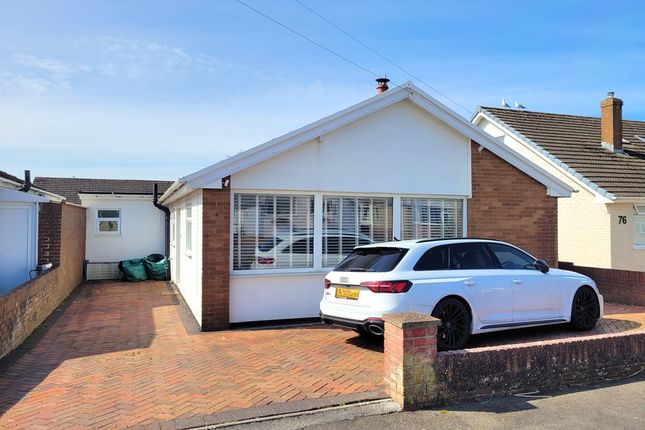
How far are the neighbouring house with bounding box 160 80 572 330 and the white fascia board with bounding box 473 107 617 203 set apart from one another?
446 cm

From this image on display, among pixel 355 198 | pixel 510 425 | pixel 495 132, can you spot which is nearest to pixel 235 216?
pixel 355 198

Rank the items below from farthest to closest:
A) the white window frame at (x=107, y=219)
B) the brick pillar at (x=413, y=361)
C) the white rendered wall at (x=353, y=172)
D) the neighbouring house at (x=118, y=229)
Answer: the white window frame at (x=107, y=219) → the neighbouring house at (x=118, y=229) → the white rendered wall at (x=353, y=172) → the brick pillar at (x=413, y=361)

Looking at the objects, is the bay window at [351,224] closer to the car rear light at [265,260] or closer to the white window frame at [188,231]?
the car rear light at [265,260]

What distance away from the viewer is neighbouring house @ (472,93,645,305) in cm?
1442

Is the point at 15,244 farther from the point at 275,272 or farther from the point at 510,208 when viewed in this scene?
the point at 510,208

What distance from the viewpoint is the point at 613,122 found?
1728cm

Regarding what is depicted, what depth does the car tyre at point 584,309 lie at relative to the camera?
7.80 m

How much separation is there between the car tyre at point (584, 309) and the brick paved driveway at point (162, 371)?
3.34m

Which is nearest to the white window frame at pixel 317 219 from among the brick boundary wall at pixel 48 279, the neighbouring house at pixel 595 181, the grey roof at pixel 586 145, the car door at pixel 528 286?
the car door at pixel 528 286

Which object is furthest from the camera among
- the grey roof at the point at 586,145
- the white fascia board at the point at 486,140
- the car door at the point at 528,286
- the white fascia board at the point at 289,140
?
the grey roof at the point at 586,145

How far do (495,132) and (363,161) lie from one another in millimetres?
11389

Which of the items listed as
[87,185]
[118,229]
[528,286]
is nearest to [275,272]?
[528,286]

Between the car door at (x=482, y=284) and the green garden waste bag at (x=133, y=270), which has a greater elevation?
the car door at (x=482, y=284)

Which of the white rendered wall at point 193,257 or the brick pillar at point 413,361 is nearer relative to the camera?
the brick pillar at point 413,361
